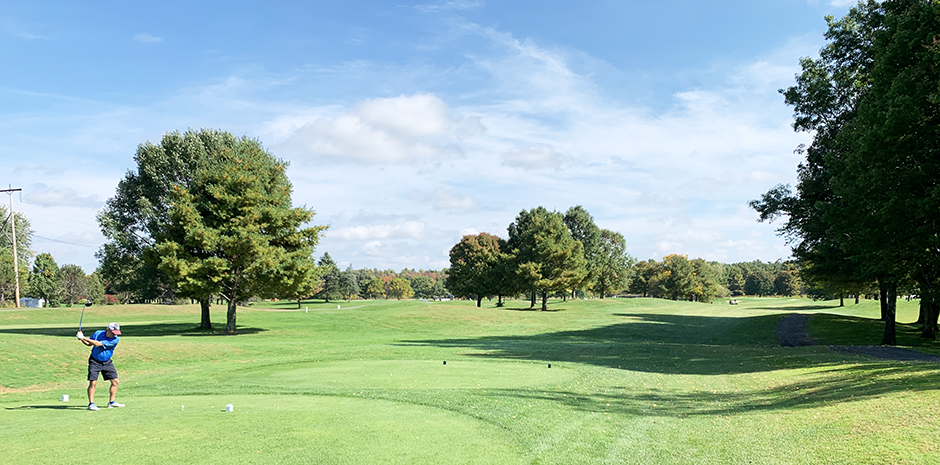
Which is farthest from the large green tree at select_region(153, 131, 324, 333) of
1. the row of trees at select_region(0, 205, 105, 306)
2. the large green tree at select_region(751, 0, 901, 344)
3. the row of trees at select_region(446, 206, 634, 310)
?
the row of trees at select_region(0, 205, 105, 306)

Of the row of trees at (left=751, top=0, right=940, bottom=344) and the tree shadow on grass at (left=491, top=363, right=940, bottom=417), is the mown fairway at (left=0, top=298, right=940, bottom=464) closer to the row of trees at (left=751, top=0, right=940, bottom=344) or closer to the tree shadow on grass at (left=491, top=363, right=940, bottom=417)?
the tree shadow on grass at (left=491, top=363, right=940, bottom=417)

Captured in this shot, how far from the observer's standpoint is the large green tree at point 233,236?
33406 mm

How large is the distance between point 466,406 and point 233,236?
87.4ft

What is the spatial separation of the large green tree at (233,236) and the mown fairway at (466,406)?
7.46 m

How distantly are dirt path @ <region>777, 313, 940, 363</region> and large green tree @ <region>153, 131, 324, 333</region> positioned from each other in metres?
30.8

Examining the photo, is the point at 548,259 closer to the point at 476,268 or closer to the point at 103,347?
the point at 476,268

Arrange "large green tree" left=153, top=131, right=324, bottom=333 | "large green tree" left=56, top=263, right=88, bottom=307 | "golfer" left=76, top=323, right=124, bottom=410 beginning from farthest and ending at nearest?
"large green tree" left=56, top=263, right=88, bottom=307
"large green tree" left=153, top=131, right=324, bottom=333
"golfer" left=76, top=323, right=124, bottom=410

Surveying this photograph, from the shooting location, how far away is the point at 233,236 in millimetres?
33875

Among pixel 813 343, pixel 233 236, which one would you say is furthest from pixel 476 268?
pixel 813 343

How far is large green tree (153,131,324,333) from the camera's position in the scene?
110 ft

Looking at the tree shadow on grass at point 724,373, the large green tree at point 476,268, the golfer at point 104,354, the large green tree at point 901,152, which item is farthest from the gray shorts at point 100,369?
the large green tree at point 476,268

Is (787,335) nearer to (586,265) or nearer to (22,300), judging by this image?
(586,265)

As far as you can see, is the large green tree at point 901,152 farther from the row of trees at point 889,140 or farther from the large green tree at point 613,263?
the large green tree at point 613,263

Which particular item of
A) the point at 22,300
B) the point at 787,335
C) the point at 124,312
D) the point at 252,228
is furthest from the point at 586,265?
the point at 22,300
